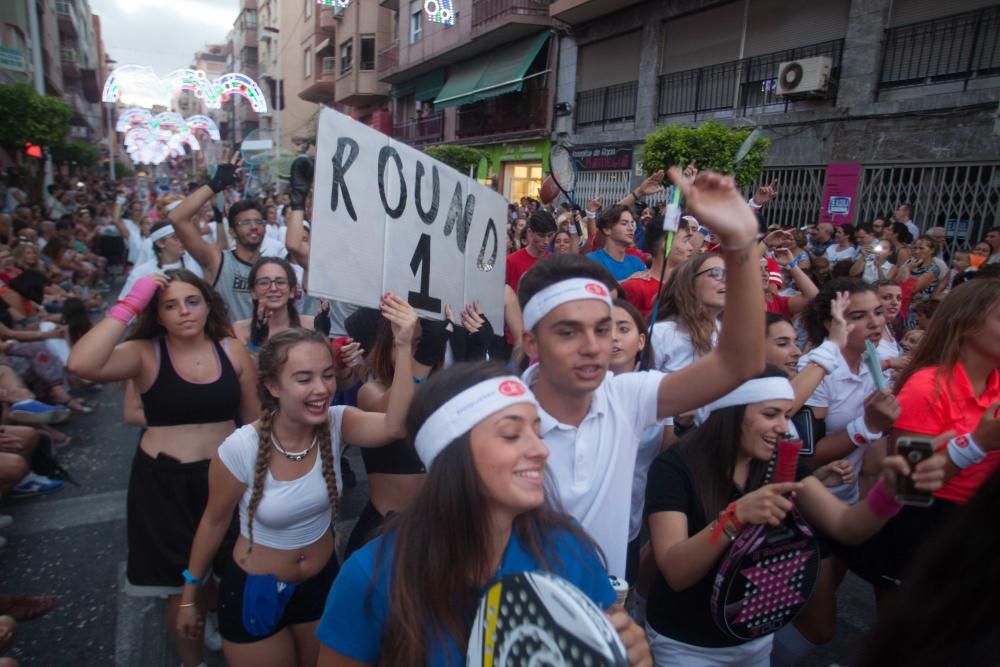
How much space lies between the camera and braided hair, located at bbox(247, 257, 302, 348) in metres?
3.75

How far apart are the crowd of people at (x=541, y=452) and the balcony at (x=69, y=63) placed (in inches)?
1640

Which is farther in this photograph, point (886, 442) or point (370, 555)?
point (886, 442)

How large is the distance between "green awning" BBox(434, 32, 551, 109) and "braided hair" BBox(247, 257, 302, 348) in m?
17.8

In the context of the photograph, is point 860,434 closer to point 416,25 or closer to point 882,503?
point 882,503

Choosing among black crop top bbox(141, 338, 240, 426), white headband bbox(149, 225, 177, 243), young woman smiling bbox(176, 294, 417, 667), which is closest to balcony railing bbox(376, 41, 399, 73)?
white headband bbox(149, 225, 177, 243)

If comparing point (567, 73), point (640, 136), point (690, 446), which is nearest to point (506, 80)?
point (567, 73)

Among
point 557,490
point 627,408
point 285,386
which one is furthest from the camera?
point 285,386

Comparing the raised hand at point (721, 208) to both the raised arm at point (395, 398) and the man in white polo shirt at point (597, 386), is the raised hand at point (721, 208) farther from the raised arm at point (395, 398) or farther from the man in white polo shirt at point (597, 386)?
the raised arm at point (395, 398)

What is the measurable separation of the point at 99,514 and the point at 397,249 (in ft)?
11.9

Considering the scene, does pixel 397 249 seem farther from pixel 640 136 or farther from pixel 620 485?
pixel 640 136

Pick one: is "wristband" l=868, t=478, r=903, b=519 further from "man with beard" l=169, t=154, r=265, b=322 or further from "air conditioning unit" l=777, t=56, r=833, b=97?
"air conditioning unit" l=777, t=56, r=833, b=97

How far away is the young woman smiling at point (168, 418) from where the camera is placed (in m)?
2.80

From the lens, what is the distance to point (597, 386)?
76.7 inches

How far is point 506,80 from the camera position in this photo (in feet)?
67.7
